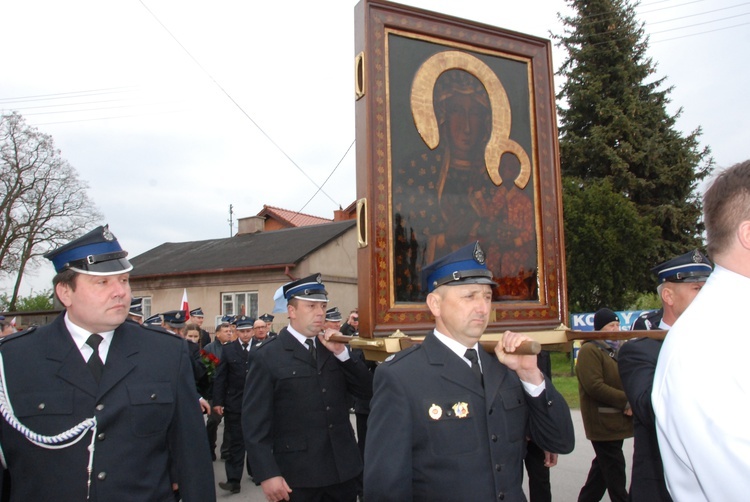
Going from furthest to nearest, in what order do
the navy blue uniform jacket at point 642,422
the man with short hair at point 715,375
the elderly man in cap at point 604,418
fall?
the elderly man in cap at point 604,418 < the navy blue uniform jacket at point 642,422 < the man with short hair at point 715,375

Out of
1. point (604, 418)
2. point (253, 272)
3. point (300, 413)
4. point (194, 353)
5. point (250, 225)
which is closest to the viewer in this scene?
point (300, 413)

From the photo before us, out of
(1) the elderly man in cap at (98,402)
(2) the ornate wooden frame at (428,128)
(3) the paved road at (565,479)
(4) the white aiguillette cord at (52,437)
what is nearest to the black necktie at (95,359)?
(1) the elderly man in cap at (98,402)

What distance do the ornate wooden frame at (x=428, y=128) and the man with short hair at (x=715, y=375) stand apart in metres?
1.74

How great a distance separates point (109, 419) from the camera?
7.57 feet

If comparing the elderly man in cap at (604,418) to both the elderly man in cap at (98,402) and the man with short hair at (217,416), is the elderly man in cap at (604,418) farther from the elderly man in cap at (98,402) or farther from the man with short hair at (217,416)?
the man with short hair at (217,416)

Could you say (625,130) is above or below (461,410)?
above

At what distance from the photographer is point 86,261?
2453 mm

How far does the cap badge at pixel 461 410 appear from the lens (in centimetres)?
223

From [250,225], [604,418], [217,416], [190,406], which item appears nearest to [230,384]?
[217,416]

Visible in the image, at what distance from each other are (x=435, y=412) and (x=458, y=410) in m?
0.10

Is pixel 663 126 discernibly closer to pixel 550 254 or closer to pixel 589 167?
pixel 589 167

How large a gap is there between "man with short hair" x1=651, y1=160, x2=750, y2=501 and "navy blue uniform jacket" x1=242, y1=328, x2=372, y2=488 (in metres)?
2.53

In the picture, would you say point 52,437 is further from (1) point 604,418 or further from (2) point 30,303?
(2) point 30,303

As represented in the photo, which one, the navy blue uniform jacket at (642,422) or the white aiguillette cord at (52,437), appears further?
the navy blue uniform jacket at (642,422)
